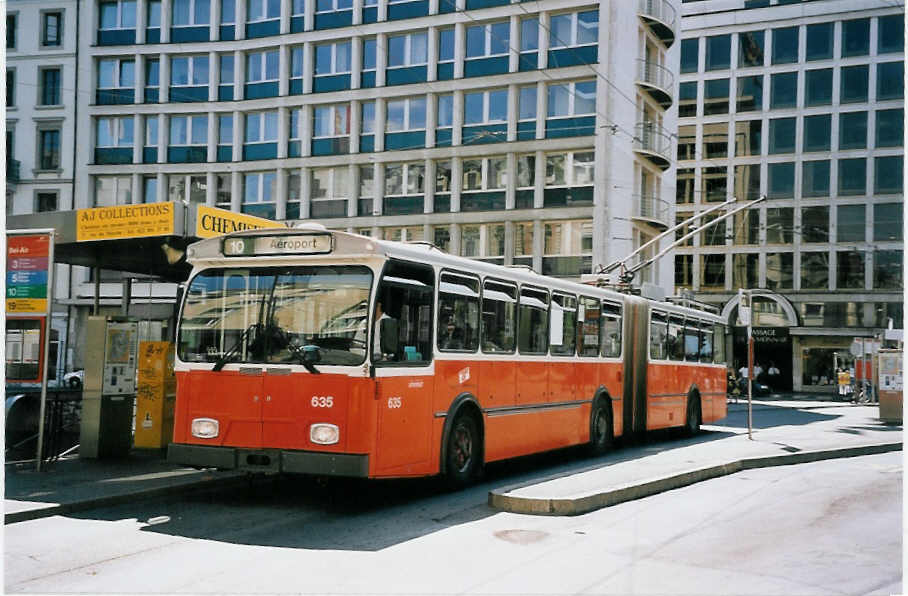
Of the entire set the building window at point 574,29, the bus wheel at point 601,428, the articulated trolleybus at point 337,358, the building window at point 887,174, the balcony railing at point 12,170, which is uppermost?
the building window at point 574,29

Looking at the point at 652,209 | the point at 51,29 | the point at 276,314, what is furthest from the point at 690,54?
the point at 276,314

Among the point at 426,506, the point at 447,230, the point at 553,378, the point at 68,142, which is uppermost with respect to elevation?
the point at 68,142

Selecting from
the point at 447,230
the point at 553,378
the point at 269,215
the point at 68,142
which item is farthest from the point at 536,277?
the point at 68,142

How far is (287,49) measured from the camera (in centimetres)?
4778

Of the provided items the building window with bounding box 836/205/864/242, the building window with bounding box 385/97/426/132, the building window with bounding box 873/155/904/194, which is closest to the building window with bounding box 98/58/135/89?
the building window with bounding box 385/97/426/132

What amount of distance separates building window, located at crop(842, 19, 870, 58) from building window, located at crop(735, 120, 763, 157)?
6.11 m

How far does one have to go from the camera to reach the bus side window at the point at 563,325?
14.8 meters

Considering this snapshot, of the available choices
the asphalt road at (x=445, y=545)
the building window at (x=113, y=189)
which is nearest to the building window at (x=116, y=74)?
the building window at (x=113, y=189)

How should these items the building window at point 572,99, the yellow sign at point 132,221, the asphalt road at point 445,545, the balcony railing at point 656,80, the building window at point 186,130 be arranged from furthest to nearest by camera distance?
1. the building window at point 186,130
2. the balcony railing at point 656,80
3. the building window at point 572,99
4. the yellow sign at point 132,221
5. the asphalt road at point 445,545

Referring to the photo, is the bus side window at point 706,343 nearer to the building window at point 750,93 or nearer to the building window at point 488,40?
the building window at point 488,40

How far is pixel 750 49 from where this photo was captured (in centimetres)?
5716

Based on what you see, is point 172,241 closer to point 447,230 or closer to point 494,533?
point 494,533

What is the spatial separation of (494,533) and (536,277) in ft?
17.9

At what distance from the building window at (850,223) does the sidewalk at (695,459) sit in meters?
27.7
